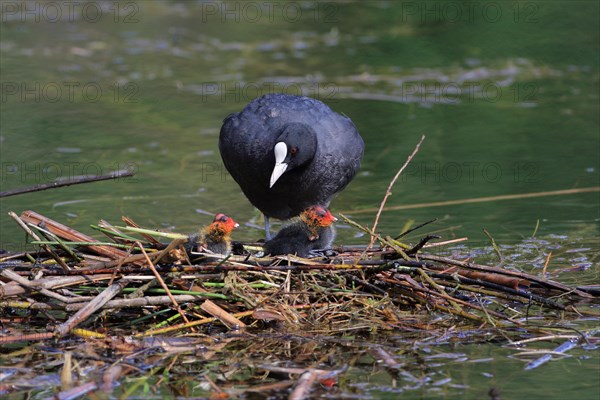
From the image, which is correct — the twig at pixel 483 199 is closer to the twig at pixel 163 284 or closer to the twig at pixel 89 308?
the twig at pixel 163 284

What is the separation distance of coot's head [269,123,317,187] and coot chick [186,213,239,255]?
2.35ft

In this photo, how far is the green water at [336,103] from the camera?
793 cm

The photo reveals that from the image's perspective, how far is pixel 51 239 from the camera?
213 inches

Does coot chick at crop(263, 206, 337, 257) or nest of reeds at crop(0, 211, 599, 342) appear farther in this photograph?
coot chick at crop(263, 206, 337, 257)

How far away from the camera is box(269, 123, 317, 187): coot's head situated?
20.1ft

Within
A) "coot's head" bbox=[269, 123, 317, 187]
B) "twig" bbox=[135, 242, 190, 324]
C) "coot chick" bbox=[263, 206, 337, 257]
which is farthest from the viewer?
"coot's head" bbox=[269, 123, 317, 187]

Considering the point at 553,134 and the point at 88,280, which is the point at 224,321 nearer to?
the point at 88,280

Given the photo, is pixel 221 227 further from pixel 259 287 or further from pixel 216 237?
pixel 259 287

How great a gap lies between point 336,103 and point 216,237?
614cm

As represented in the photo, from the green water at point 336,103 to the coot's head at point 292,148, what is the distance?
106 cm

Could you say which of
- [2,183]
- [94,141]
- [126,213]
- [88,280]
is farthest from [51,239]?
[94,141]

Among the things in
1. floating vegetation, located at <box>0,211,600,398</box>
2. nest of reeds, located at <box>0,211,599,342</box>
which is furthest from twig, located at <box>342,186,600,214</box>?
nest of reeds, located at <box>0,211,599,342</box>

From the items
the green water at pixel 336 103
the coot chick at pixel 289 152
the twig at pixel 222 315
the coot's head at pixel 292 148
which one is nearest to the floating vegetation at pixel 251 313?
the twig at pixel 222 315

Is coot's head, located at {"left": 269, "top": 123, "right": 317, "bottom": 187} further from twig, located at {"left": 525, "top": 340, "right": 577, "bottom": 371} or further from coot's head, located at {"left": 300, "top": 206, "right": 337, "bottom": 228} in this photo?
twig, located at {"left": 525, "top": 340, "right": 577, "bottom": 371}
